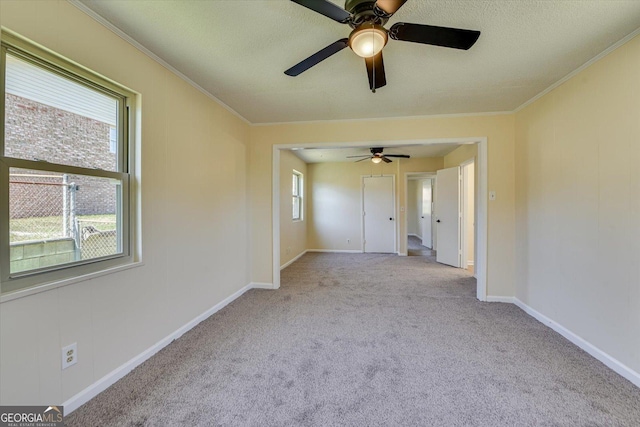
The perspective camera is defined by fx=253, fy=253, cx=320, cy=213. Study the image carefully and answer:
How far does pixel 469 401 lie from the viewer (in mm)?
1549

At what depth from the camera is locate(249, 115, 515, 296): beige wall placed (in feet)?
10.4

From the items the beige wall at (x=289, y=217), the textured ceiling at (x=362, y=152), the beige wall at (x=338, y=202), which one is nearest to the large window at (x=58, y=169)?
the beige wall at (x=289, y=217)

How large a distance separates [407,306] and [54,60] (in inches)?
142

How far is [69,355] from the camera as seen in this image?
1.47 m

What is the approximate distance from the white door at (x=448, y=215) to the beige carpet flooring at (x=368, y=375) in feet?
6.95

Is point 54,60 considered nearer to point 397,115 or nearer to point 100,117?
point 100,117

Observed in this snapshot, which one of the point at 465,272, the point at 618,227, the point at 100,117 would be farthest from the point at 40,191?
the point at 465,272

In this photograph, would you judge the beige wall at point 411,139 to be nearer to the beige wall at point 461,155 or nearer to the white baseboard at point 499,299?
the white baseboard at point 499,299

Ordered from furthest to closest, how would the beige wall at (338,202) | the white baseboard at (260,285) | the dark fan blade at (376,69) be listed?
the beige wall at (338,202) → the white baseboard at (260,285) → the dark fan blade at (376,69)

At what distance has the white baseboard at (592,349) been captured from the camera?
1.73 meters

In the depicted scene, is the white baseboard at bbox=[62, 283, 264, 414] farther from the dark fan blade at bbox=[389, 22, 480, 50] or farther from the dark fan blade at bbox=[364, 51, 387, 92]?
the dark fan blade at bbox=[389, 22, 480, 50]

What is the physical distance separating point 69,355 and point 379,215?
19.6 ft

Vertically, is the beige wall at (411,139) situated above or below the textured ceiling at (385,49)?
below

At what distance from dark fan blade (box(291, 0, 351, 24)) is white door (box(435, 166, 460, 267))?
449 cm
